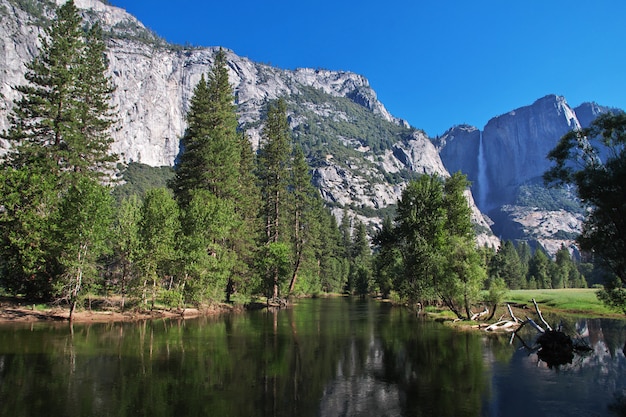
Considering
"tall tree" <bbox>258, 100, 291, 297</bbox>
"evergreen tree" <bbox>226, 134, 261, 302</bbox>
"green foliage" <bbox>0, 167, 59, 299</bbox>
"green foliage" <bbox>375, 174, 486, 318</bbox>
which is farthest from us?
"tall tree" <bbox>258, 100, 291, 297</bbox>

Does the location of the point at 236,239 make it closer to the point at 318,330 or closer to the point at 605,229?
the point at 318,330

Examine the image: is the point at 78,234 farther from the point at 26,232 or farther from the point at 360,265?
the point at 360,265

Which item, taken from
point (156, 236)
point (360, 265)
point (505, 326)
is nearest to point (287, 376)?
point (156, 236)

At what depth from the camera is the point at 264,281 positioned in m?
52.3

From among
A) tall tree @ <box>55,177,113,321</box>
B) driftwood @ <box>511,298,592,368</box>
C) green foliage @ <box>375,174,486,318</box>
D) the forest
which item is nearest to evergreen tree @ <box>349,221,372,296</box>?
the forest

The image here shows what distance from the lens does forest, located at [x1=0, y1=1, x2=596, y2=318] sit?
3097 centimetres

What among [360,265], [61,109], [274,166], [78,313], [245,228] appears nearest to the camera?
[78,313]

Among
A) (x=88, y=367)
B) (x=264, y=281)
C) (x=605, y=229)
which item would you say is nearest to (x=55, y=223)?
(x=88, y=367)

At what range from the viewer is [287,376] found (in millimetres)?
15438

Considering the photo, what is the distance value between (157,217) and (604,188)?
33.3 m

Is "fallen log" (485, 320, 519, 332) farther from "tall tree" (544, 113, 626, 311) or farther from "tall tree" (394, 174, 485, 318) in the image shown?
"tall tree" (544, 113, 626, 311)

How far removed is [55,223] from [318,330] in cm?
2223

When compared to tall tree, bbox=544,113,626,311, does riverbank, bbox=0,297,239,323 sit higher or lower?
lower

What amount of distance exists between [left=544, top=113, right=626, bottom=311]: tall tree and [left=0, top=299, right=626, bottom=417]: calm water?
483 cm
